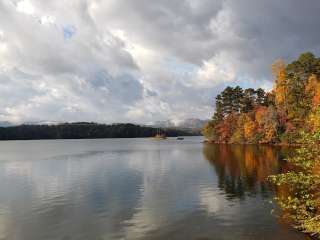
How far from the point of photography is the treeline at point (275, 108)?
113m

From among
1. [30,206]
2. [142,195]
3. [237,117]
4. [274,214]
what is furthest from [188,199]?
[237,117]

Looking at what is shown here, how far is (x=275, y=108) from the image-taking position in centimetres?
13400

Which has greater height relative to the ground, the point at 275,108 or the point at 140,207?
the point at 275,108

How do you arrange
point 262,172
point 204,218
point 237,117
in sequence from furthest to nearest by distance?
point 237,117, point 262,172, point 204,218

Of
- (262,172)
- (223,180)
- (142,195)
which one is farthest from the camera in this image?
(262,172)

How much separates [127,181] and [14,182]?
685 inches

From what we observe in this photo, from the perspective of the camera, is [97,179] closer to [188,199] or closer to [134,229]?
[188,199]

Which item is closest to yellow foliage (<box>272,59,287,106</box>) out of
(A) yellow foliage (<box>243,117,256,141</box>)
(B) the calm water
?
(A) yellow foliage (<box>243,117,256,141</box>)

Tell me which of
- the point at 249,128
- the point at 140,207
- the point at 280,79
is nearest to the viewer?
the point at 140,207

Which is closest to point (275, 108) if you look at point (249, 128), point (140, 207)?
point (249, 128)

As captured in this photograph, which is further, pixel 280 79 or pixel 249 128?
pixel 249 128

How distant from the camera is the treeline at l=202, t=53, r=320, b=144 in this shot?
113062 millimetres

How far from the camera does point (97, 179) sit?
55.1 meters

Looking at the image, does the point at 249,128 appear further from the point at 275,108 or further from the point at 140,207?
the point at 140,207
